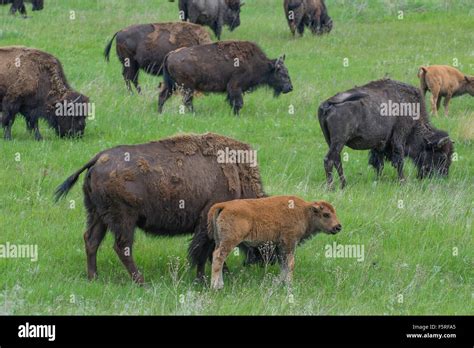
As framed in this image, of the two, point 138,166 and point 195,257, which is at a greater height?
point 138,166

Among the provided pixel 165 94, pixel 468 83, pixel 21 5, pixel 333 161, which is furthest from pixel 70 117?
pixel 21 5

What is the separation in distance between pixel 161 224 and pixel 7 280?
1584mm

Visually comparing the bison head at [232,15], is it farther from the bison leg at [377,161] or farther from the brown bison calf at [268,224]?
the brown bison calf at [268,224]

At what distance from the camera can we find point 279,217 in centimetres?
1016

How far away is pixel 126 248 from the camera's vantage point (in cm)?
1009

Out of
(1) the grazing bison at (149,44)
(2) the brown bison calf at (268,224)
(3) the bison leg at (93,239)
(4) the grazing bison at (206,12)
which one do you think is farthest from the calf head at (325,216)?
(4) the grazing bison at (206,12)

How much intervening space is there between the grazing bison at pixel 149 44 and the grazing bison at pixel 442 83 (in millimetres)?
4228

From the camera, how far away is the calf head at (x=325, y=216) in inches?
407

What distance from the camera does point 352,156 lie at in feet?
53.8

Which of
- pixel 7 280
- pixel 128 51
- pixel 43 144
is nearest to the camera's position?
pixel 7 280

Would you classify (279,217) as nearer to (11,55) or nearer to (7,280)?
(7,280)

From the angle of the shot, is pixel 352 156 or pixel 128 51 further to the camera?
pixel 128 51

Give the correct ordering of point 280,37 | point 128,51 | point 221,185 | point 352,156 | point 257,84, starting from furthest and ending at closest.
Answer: point 280,37 → point 128,51 → point 257,84 → point 352,156 → point 221,185
